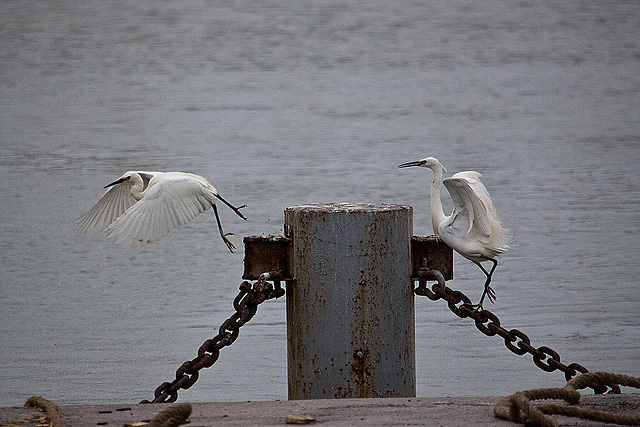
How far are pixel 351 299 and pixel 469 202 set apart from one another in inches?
32.3

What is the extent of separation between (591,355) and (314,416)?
3034mm

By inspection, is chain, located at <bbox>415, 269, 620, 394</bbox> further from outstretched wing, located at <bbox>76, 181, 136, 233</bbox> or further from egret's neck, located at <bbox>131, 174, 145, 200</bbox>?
outstretched wing, located at <bbox>76, 181, 136, 233</bbox>

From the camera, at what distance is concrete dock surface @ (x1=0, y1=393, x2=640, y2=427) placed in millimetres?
2770

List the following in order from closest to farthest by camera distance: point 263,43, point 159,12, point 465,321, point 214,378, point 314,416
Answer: point 314,416 → point 214,378 → point 465,321 → point 263,43 → point 159,12

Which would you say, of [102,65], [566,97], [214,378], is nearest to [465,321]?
[214,378]

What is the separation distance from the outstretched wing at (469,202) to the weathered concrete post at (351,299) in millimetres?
495

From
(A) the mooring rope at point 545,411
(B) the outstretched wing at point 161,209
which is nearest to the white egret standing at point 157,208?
(B) the outstretched wing at point 161,209

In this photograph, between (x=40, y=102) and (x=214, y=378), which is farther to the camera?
(x=40, y=102)

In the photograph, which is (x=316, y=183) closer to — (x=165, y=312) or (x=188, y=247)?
(x=188, y=247)

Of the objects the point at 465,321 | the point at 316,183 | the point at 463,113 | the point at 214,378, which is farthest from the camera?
the point at 463,113

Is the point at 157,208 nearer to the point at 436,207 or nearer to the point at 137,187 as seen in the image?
the point at 137,187

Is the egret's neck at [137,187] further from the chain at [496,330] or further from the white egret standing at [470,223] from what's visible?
the chain at [496,330]

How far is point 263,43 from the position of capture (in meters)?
19.8

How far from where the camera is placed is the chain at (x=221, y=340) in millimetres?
3246
